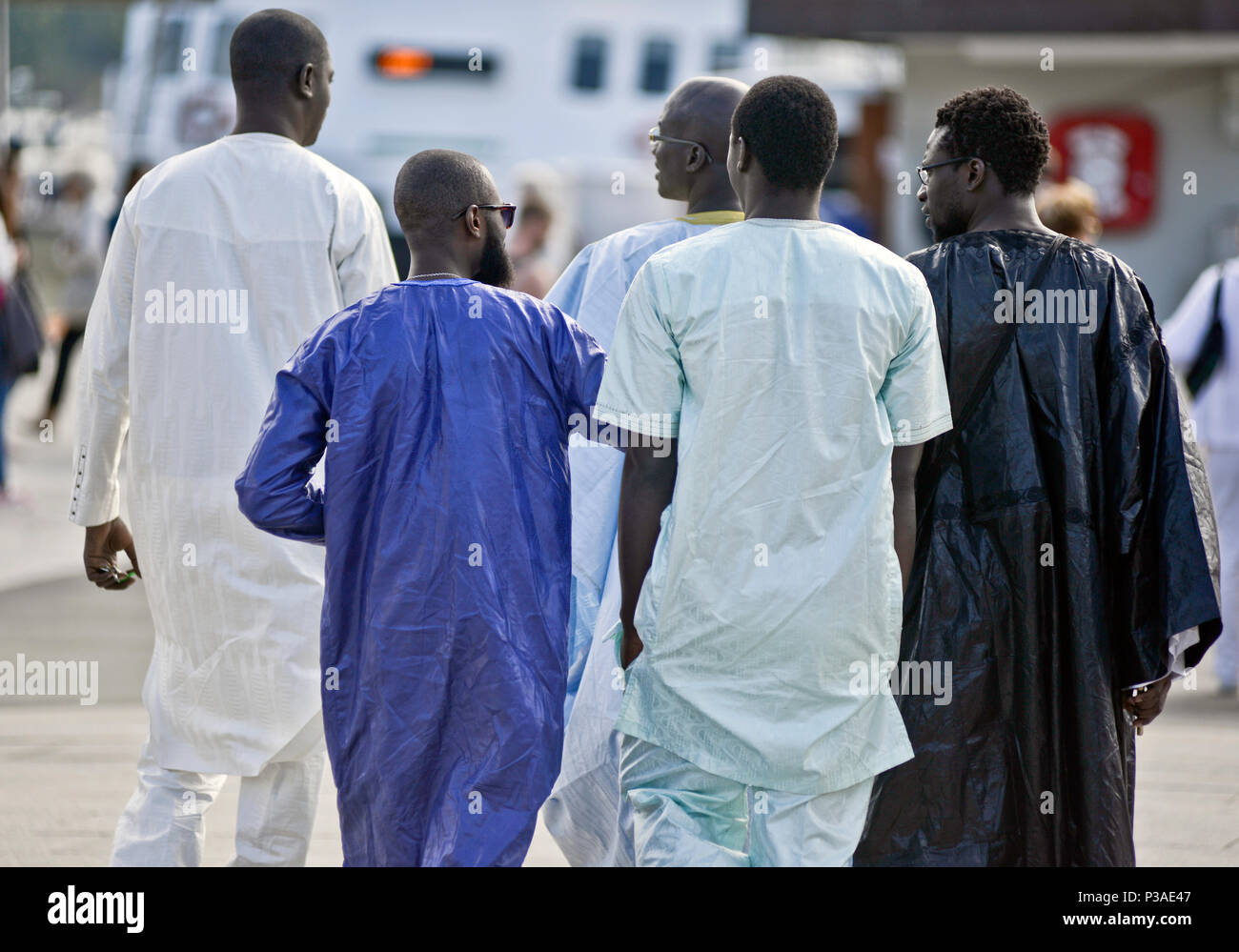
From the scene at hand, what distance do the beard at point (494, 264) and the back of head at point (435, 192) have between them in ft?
0.29

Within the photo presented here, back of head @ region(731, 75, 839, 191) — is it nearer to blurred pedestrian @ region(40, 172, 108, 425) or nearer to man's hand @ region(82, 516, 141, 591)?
man's hand @ region(82, 516, 141, 591)

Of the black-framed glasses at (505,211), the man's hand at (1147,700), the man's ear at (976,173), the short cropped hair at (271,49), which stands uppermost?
the short cropped hair at (271,49)

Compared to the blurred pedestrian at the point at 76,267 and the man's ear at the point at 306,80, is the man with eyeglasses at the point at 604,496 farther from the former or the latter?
the blurred pedestrian at the point at 76,267

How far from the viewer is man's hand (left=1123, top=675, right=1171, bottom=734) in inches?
142

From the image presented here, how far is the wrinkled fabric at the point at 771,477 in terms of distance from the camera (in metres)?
3.14

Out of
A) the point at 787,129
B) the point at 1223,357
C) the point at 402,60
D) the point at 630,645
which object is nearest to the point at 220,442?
the point at 630,645

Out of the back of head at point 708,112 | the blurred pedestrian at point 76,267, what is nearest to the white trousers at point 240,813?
the back of head at point 708,112

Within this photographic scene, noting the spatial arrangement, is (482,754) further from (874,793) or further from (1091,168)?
(1091,168)

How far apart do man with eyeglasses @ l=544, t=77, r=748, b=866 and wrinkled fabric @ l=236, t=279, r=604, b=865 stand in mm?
463

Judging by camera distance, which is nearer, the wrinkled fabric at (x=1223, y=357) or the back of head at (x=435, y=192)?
the back of head at (x=435, y=192)


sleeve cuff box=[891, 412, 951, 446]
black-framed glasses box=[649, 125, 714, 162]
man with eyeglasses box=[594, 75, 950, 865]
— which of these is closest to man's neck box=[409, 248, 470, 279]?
man with eyeglasses box=[594, 75, 950, 865]

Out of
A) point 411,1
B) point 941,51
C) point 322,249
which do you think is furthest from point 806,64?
point 322,249

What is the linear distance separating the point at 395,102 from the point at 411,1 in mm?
1091
